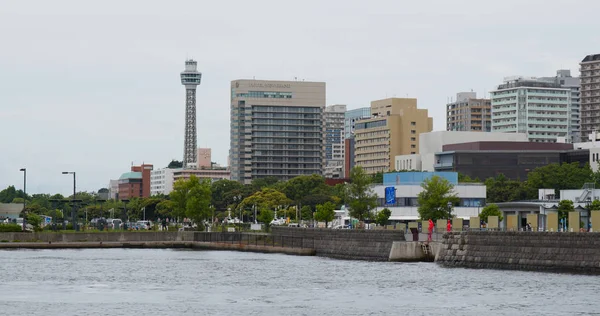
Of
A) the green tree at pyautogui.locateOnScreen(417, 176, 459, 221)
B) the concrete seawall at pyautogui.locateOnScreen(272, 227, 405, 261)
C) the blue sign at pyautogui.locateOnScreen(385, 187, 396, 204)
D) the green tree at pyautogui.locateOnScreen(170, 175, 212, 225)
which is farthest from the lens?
the green tree at pyautogui.locateOnScreen(170, 175, 212, 225)

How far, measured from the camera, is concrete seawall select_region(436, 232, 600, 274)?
233 feet

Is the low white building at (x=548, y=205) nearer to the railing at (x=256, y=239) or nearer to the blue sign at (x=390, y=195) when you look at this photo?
the blue sign at (x=390, y=195)

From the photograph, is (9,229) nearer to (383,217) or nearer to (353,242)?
(383,217)

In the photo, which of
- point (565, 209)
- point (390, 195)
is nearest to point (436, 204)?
point (565, 209)

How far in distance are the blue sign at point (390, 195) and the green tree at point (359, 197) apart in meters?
5.53

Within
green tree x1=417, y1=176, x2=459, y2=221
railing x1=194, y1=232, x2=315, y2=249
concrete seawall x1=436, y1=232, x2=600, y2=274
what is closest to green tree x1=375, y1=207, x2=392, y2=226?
green tree x1=417, y1=176, x2=459, y2=221

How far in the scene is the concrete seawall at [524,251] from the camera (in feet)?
233

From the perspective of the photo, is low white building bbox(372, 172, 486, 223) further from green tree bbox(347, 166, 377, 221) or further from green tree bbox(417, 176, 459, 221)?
green tree bbox(417, 176, 459, 221)

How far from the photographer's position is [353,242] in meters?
106

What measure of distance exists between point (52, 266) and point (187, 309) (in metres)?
39.6

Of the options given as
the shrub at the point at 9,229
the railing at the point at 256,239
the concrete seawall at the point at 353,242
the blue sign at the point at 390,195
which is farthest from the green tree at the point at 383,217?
the shrub at the point at 9,229

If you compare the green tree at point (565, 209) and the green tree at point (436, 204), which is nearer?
the green tree at point (565, 209)

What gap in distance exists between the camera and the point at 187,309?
5712cm

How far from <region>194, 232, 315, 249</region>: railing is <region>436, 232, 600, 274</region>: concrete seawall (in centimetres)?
3571
